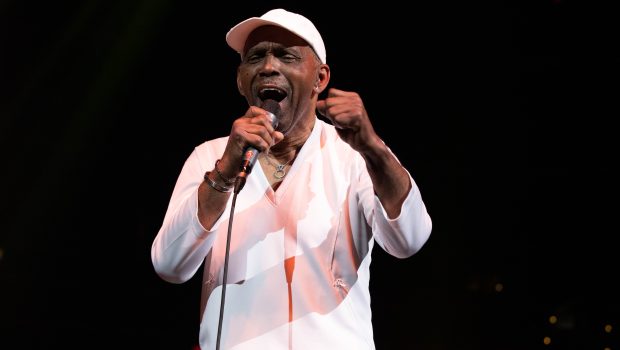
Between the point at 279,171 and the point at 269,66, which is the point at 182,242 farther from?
the point at 269,66

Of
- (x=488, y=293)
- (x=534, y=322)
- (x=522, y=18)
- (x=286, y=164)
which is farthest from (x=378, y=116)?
(x=286, y=164)

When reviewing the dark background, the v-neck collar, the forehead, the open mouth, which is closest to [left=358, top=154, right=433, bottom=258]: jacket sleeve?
the v-neck collar

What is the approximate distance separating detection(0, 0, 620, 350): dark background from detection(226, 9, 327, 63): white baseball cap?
1603 mm

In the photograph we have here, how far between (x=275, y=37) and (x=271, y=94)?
0.62ft

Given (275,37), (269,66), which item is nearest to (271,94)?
(269,66)

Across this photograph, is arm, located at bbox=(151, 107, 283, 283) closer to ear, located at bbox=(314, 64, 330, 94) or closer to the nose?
the nose

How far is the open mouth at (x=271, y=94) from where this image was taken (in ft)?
5.80

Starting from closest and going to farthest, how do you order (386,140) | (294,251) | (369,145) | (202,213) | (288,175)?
(369,145) → (202,213) → (294,251) → (288,175) → (386,140)

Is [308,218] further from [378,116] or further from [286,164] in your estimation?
[378,116]

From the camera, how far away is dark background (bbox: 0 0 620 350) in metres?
3.56

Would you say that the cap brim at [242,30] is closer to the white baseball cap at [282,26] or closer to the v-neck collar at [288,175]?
the white baseball cap at [282,26]

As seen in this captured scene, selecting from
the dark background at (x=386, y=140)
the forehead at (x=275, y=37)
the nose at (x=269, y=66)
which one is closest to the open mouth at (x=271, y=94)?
the nose at (x=269, y=66)

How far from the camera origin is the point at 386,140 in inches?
149

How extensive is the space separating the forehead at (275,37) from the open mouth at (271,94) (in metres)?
0.15
